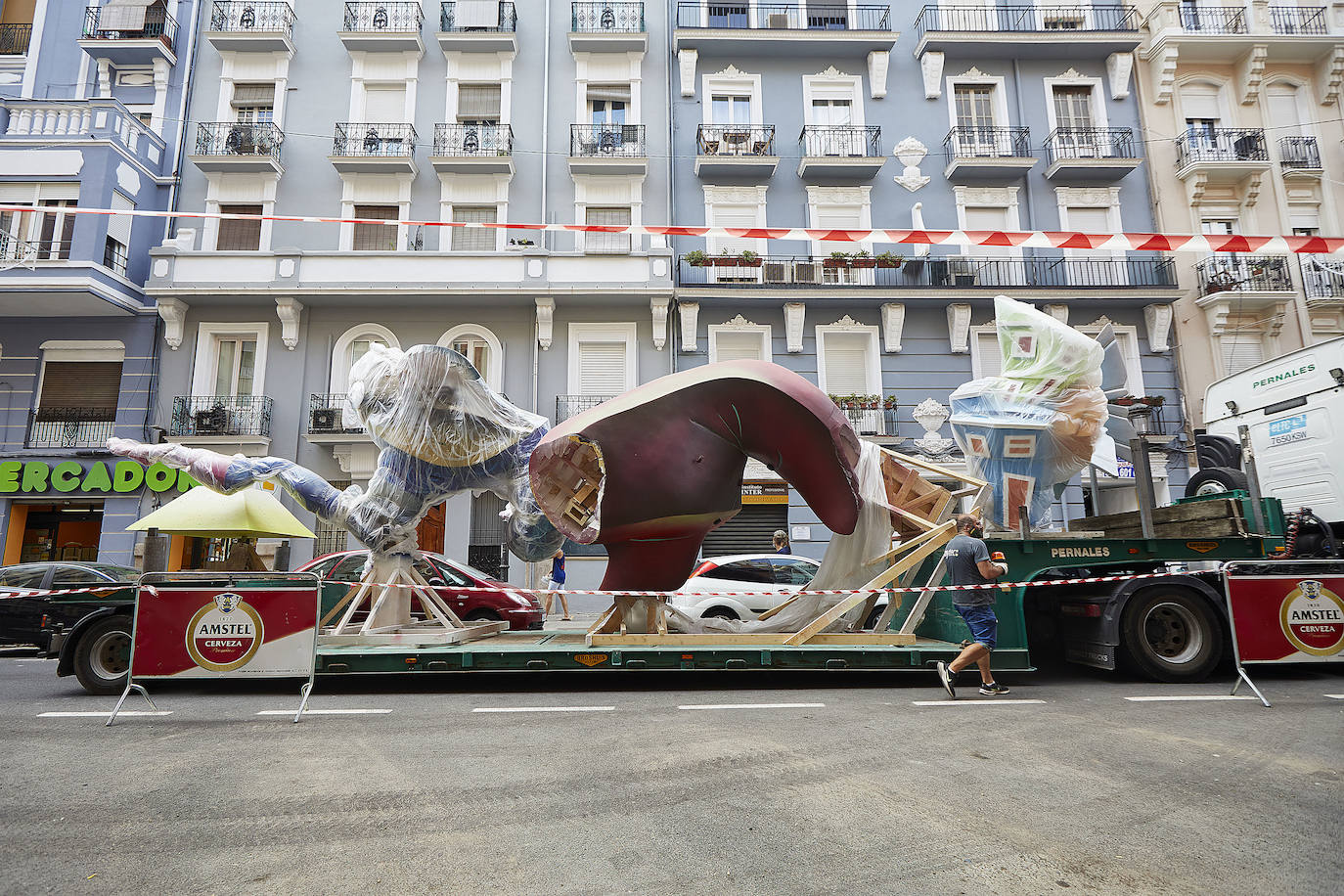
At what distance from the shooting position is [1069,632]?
7441 mm

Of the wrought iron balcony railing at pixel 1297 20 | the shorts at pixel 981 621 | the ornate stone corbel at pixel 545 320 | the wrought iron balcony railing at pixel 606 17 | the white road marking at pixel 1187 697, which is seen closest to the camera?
the white road marking at pixel 1187 697

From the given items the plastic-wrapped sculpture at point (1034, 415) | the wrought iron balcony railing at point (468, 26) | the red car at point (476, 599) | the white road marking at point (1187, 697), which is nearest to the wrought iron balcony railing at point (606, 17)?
the wrought iron balcony railing at point (468, 26)

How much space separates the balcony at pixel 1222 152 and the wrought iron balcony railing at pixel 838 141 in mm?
7416

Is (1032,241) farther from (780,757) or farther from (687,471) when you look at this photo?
(780,757)

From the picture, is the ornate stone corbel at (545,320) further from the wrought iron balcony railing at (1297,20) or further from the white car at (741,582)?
the wrought iron balcony railing at (1297,20)

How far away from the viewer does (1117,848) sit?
3.09 meters

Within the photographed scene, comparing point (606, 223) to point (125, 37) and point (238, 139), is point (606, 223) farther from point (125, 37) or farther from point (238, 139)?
point (125, 37)

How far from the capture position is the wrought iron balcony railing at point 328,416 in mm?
16688

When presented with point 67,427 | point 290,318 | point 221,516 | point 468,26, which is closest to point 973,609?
point 221,516

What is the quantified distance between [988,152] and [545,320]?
1150cm

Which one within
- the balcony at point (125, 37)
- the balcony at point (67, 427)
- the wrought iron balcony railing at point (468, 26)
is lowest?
the balcony at point (67, 427)

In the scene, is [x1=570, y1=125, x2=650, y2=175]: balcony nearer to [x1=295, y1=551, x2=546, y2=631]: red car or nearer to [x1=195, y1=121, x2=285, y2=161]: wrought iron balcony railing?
[x1=195, y1=121, x2=285, y2=161]: wrought iron balcony railing

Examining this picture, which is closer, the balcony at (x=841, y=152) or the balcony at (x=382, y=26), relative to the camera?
the balcony at (x=841, y=152)

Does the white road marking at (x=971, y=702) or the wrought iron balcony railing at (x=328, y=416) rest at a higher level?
the wrought iron balcony railing at (x=328, y=416)
